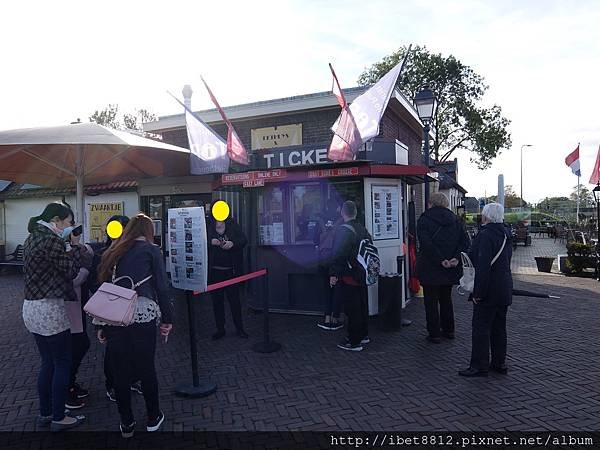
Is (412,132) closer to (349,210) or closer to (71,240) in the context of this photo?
(349,210)

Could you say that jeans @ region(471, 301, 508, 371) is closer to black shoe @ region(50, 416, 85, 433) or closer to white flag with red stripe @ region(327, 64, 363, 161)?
white flag with red stripe @ region(327, 64, 363, 161)

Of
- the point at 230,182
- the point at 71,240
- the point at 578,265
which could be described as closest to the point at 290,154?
the point at 230,182

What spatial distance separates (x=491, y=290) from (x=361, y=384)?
1.65 metres

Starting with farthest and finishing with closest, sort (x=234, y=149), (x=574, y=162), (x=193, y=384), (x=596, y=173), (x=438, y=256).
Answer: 1. (x=574, y=162)
2. (x=596, y=173)
3. (x=234, y=149)
4. (x=438, y=256)
5. (x=193, y=384)

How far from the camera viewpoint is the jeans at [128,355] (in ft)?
11.1

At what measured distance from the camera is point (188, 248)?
424 centimetres

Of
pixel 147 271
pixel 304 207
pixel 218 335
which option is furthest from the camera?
pixel 304 207

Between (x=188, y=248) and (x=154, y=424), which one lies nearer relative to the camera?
(x=154, y=424)

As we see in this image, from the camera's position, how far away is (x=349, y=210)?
219 inches

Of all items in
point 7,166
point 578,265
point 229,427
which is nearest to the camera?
point 229,427

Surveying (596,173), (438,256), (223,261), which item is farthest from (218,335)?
(596,173)

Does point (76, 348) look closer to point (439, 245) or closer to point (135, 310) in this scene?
point (135, 310)

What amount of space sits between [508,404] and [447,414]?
0.63 meters

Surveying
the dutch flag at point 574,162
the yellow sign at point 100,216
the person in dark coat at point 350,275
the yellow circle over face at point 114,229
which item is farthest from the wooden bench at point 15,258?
the dutch flag at point 574,162
